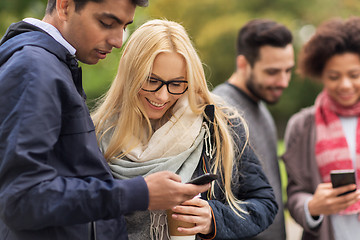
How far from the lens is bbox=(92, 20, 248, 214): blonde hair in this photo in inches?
87.0

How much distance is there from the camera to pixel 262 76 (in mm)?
3893

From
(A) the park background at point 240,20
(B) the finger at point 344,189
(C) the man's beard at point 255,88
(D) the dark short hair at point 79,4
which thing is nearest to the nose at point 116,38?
(D) the dark short hair at point 79,4

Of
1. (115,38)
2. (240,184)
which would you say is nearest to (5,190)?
(115,38)

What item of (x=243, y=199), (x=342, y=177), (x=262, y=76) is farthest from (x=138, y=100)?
(x=262, y=76)

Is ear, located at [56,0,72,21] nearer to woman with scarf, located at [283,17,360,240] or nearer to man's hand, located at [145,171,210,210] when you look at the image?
man's hand, located at [145,171,210,210]

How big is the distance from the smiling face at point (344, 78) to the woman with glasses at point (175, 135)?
1.28 m

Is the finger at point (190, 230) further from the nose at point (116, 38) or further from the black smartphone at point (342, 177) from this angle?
the black smartphone at point (342, 177)

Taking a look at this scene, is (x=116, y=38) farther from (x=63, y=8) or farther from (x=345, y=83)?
(x=345, y=83)

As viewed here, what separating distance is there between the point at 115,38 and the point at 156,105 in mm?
544

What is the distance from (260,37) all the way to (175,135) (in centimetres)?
200

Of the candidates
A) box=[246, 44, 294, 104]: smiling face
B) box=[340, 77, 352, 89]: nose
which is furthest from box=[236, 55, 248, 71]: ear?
box=[340, 77, 352, 89]: nose

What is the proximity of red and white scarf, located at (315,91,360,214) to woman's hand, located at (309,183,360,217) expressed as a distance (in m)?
0.18

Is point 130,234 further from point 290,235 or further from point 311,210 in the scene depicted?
point 290,235

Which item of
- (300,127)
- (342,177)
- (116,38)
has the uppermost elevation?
(116,38)
